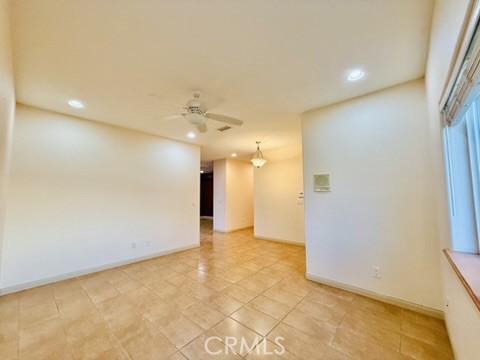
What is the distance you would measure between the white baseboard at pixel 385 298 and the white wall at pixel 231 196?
428 centimetres

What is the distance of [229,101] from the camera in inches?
113

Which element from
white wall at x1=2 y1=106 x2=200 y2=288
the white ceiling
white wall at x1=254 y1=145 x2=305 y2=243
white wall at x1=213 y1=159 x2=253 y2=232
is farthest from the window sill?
white wall at x1=213 y1=159 x2=253 y2=232

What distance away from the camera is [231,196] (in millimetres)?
7172

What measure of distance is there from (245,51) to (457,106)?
169 cm

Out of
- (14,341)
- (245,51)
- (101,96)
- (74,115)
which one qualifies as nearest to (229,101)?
(245,51)

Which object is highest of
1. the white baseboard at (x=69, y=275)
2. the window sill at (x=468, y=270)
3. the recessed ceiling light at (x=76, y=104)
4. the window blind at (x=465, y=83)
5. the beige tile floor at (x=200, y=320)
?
the recessed ceiling light at (x=76, y=104)

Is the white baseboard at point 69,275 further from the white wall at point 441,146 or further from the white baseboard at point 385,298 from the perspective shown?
the white wall at point 441,146

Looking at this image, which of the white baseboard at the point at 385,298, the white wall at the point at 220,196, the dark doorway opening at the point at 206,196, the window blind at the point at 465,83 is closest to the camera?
the window blind at the point at 465,83

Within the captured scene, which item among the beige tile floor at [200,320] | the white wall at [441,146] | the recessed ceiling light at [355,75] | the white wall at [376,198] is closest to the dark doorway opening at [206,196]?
the beige tile floor at [200,320]

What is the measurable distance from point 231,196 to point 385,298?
524 cm

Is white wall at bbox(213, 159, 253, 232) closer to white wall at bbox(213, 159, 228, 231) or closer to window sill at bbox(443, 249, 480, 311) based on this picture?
white wall at bbox(213, 159, 228, 231)

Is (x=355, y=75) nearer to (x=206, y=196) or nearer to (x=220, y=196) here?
(x=220, y=196)

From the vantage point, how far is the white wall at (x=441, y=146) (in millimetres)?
1147

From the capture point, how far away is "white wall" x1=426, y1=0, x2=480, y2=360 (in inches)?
45.2
